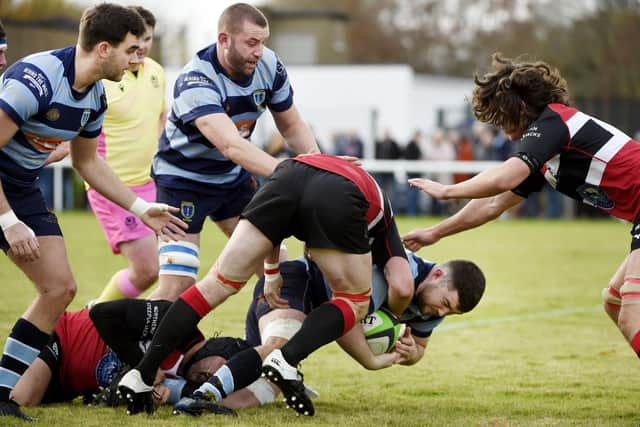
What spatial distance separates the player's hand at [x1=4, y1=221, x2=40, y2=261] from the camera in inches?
196

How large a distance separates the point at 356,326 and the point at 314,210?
0.82 metres

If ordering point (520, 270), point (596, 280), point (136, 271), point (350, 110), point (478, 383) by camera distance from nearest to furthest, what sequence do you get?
point (478, 383) → point (136, 271) → point (596, 280) → point (520, 270) → point (350, 110)

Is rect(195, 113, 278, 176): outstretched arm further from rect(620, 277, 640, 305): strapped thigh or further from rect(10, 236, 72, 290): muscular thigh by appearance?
rect(620, 277, 640, 305): strapped thigh

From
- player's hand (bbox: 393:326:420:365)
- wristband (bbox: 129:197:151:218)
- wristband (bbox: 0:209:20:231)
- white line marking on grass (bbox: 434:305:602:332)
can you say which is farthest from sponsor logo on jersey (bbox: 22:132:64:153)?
white line marking on grass (bbox: 434:305:602:332)

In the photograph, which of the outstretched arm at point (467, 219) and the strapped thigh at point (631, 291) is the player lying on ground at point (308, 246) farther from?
the strapped thigh at point (631, 291)

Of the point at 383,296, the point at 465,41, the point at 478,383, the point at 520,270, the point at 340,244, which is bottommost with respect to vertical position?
the point at 465,41

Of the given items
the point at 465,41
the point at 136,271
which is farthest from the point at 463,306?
the point at 465,41

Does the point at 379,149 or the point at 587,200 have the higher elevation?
the point at 587,200

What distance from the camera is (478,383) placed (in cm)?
651

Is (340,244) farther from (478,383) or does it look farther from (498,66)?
(478,383)

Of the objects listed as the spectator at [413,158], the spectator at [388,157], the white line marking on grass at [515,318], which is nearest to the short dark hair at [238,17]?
the white line marking on grass at [515,318]

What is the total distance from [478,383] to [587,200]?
1.51 meters

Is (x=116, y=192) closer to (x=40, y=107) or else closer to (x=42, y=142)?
(x=42, y=142)

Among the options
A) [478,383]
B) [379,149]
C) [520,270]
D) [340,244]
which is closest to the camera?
[340,244]
